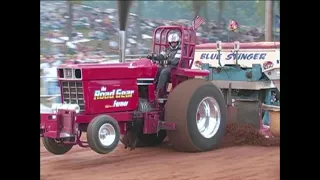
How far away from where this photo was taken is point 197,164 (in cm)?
417

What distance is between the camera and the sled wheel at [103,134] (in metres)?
3.92

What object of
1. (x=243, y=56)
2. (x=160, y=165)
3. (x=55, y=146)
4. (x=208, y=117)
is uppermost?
(x=243, y=56)

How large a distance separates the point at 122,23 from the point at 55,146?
1020mm

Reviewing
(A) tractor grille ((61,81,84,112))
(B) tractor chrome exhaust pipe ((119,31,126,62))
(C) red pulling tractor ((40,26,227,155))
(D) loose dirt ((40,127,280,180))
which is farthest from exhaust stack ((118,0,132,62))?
(D) loose dirt ((40,127,280,180))

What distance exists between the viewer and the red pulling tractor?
3963mm

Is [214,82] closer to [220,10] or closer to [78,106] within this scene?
[220,10]

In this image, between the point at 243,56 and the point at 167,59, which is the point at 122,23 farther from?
the point at 243,56

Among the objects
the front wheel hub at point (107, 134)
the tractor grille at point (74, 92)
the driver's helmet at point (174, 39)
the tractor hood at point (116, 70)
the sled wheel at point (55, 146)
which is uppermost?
the driver's helmet at point (174, 39)

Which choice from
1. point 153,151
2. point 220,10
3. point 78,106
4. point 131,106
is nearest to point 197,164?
point 153,151

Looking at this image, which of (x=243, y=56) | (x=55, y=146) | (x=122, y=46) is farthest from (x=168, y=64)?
(x=55, y=146)

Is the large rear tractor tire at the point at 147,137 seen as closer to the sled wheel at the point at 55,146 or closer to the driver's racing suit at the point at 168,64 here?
the driver's racing suit at the point at 168,64

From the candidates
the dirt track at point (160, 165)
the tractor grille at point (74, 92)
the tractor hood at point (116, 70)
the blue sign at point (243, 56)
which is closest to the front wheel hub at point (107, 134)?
the dirt track at point (160, 165)

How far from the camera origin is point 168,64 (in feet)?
14.2

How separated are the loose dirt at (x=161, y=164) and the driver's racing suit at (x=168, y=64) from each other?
433 mm
